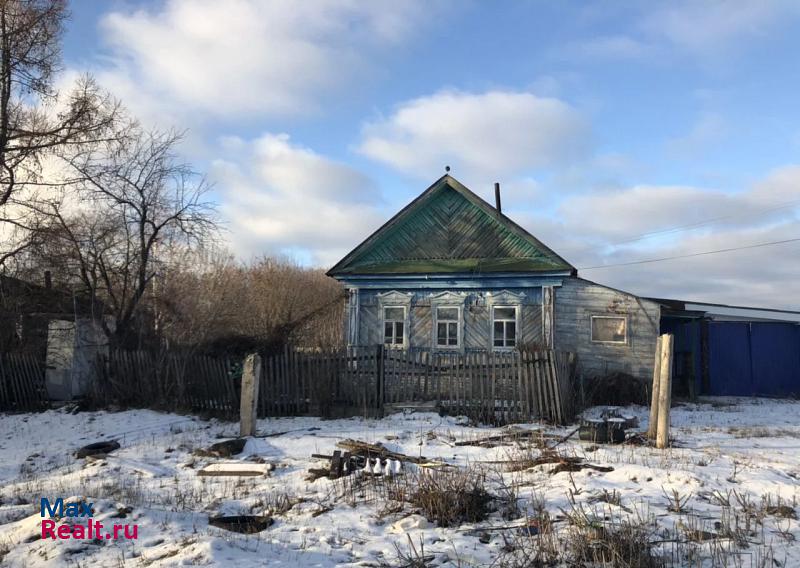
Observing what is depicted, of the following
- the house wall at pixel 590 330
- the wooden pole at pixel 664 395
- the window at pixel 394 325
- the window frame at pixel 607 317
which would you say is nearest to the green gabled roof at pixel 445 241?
the window at pixel 394 325

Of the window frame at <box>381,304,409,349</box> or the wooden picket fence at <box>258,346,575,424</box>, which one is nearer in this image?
the wooden picket fence at <box>258,346,575,424</box>

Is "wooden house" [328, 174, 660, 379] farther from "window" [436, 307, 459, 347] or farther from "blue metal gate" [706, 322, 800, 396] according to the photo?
"blue metal gate" [706, 322, 800, 396]

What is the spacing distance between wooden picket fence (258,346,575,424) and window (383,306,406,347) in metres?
5.17

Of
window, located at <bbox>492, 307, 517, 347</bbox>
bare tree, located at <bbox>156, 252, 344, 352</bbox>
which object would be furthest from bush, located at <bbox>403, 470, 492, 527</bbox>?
window, located at <bbox>492, 307, 517, 347</bbox>

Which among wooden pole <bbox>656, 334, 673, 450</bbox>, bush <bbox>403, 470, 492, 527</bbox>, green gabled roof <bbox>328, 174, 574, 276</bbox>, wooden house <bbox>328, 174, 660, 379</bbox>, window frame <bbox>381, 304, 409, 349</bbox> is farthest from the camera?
window frame <bbox>381, 304, 409, 349</bbox>

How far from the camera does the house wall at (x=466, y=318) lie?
17297mm

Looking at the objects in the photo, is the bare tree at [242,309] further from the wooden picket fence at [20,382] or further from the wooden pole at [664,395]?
the wooden pole at [664,395]

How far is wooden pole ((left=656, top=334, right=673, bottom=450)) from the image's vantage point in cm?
895

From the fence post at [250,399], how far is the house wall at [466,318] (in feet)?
26.4

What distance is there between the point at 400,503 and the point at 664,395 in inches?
186

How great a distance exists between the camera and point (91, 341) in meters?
14.6

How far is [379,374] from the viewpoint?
12.7 metres

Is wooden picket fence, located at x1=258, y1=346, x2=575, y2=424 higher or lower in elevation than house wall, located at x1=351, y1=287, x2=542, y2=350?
lower

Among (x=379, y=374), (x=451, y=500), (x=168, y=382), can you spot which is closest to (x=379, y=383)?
(x=379, y=374)
